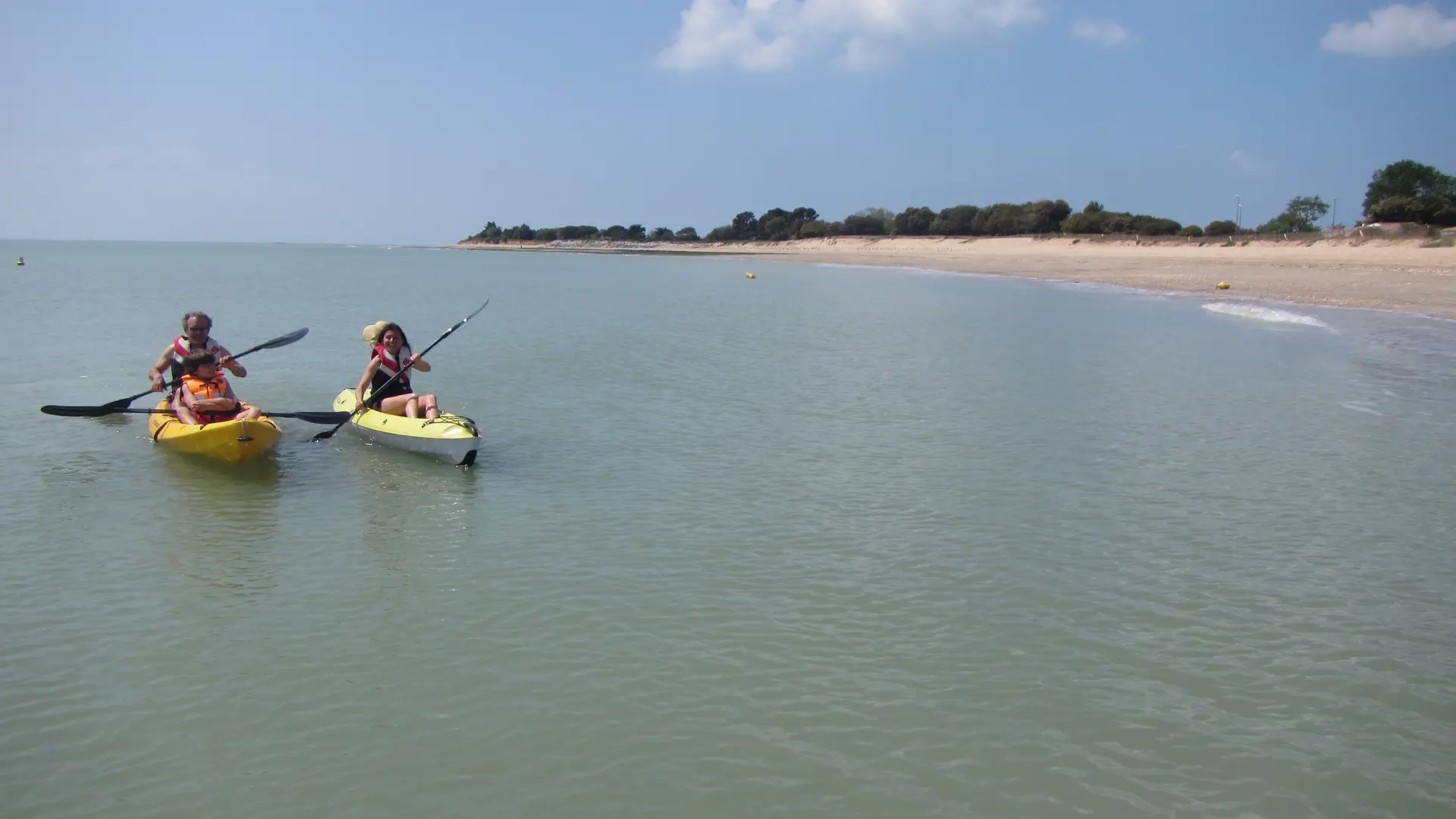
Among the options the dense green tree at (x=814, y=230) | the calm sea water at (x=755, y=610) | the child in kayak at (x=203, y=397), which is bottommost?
the calm sea water at (x=755, y=610)

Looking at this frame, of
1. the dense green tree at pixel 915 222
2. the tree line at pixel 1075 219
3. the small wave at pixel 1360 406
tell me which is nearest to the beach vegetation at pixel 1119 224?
the tree line at pixel 1075 219

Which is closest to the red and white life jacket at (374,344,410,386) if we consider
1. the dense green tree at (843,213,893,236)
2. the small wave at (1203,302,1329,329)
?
the small wave at (1203,302,1329,329)

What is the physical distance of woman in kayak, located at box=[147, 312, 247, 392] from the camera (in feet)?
33.6

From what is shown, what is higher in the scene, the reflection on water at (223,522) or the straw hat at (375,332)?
the straw hat at (375,332)

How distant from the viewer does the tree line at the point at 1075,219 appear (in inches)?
1932

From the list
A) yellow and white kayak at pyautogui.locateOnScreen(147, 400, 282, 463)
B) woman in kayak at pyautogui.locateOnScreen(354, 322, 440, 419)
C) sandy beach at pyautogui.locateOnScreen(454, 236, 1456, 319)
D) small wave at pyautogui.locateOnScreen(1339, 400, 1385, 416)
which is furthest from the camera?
sandy beach at pyautogui.locateOnScreen(454, 236, 1456, 319)

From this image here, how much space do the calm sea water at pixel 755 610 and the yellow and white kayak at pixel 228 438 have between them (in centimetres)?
19

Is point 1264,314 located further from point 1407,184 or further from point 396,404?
point 1407,184

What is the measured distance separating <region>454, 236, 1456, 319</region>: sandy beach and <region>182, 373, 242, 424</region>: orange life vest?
23358mm

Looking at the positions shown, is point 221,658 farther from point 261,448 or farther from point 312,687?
point 261,448

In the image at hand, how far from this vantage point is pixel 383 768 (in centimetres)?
445

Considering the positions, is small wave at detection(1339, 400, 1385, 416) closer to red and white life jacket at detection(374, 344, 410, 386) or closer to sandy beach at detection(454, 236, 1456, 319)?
red and white life jacket at detection(374, 344, 410, 386)

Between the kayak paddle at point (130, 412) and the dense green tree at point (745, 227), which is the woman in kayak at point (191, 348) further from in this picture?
the dense green tree at point (745, 227)

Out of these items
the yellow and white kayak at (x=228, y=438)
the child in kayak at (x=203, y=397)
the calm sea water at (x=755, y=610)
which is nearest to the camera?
the calm sea water at (x=755, y=610)
